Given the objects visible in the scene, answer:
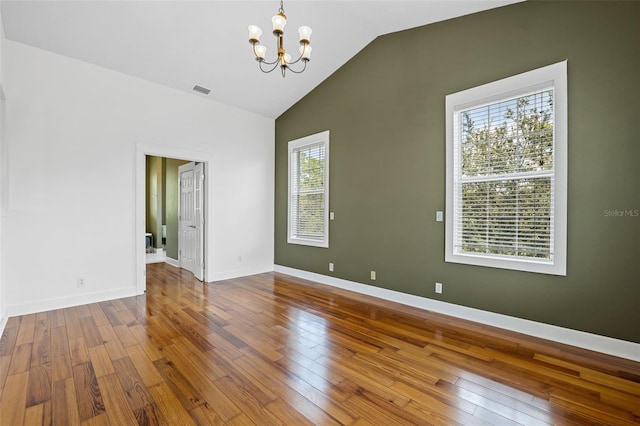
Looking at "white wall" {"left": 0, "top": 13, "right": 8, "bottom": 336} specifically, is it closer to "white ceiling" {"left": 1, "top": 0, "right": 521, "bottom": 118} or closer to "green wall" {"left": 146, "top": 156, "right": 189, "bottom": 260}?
"white ceiling" {"left": 1, "top": 0, "right": 521, "bottom": 118}

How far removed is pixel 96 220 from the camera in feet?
13.1

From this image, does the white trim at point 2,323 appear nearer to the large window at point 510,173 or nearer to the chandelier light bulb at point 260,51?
the chandelier light bulb at point 260,51

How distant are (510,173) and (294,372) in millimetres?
2912

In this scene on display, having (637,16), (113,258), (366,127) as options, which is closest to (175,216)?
(113,258)

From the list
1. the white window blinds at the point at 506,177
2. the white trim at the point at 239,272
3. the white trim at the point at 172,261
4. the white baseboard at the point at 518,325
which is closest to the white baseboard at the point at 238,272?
the white trim at the point at 239,272

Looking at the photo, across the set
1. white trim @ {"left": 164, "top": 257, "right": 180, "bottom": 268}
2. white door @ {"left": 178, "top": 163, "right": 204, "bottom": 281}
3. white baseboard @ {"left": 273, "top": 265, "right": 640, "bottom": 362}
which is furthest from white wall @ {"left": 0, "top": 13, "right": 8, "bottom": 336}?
white baseboard @ {"left": 273, "top": 265, "right": 640, "bottom": 362}

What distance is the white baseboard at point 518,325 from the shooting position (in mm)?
2578

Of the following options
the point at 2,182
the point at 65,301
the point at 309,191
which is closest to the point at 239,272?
the point at 309,191

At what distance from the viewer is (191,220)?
224 inches

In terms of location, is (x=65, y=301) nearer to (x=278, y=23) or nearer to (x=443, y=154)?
(x=278, y=23)

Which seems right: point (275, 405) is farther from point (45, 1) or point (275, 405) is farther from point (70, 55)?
point (70, 55)

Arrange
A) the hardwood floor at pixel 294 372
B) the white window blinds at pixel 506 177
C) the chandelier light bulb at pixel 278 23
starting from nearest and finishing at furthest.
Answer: the hardwood floor at pixel 294 372 < the chandelier light bulb at pixel 278 23 < the white window blinds at pixel 506 177

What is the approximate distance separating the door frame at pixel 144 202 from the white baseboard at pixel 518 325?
2.51 metres

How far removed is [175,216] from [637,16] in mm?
7430
